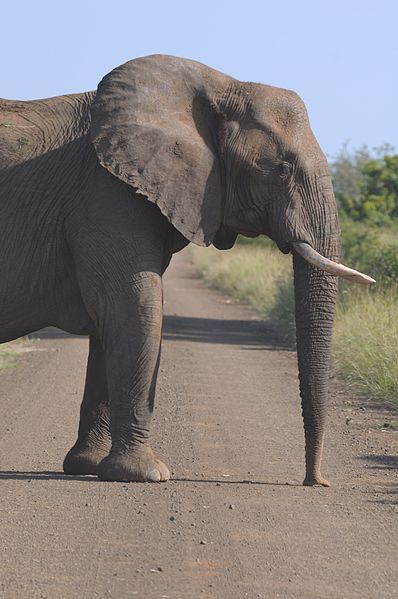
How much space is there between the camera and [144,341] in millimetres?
8859

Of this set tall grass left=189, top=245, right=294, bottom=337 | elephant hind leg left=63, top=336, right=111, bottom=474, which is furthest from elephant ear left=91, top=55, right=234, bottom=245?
tall grass left=189, top=245, right=294, bottom=337

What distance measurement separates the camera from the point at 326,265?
8.71 meters

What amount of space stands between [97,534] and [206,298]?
23695mm

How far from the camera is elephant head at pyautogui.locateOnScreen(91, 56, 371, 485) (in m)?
8.83

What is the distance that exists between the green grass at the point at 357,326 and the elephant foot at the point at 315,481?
4454 millimetres

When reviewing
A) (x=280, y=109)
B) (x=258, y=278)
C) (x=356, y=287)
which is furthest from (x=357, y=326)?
(x=258, y=278)

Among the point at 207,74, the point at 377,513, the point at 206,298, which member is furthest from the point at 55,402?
the point at 206,298

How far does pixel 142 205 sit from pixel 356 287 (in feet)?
38.1

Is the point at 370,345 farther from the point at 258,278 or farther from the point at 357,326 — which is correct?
the point at 258,278

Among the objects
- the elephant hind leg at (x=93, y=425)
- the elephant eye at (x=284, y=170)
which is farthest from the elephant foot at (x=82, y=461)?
the elephant eye at (x=284, y=170)

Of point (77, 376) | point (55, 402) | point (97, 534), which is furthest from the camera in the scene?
point (77, 376)

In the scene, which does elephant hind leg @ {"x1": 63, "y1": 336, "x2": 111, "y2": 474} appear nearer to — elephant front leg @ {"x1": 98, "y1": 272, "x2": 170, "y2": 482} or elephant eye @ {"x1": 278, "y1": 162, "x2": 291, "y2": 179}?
elephant front leg @ {"x1": 98, "y1": 272, "x2": 170, "y2": 482}

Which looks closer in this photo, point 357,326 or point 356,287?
point 357,326

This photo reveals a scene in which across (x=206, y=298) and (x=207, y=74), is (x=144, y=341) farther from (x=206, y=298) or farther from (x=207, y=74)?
(x=206, y=298)
